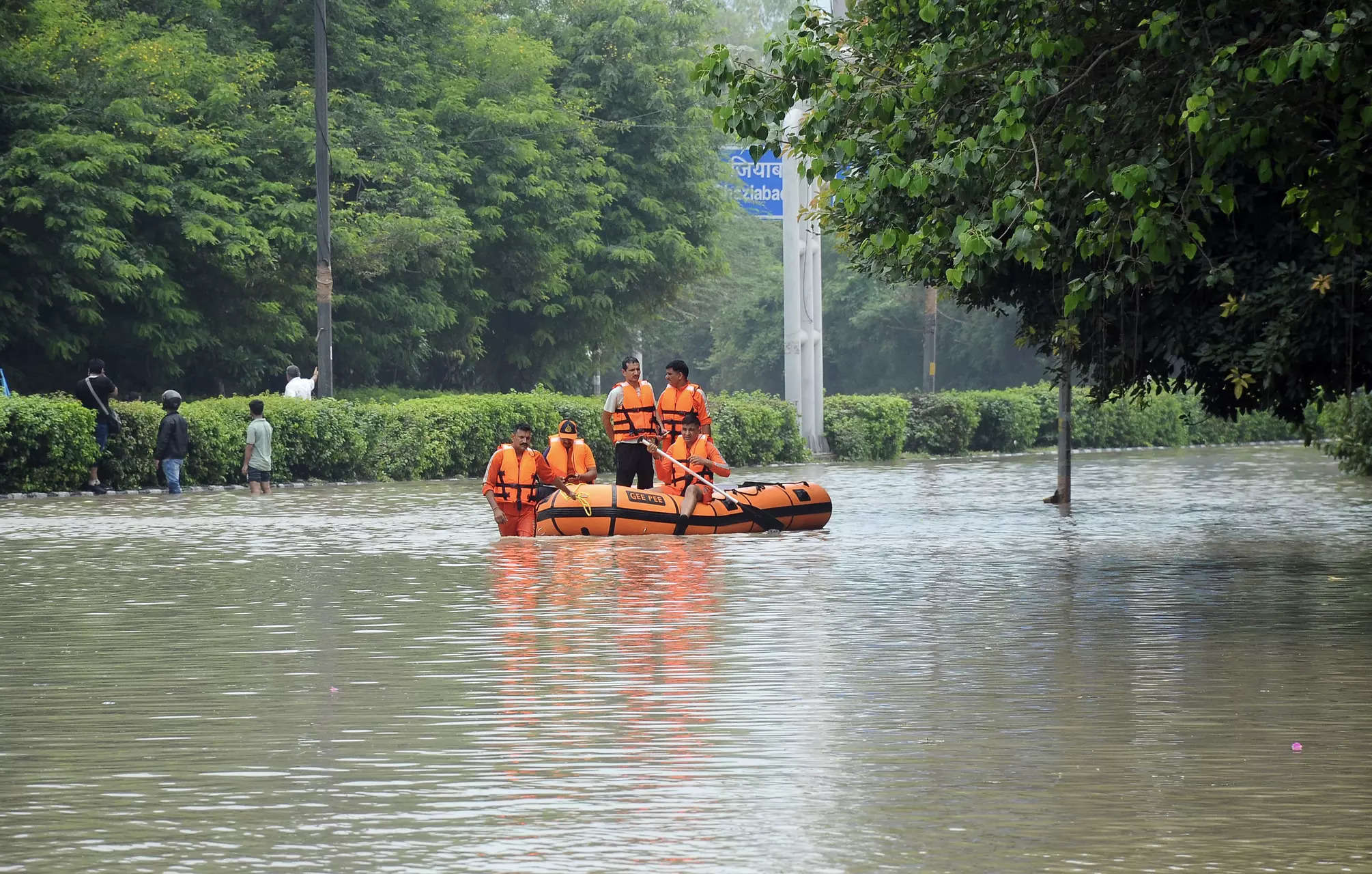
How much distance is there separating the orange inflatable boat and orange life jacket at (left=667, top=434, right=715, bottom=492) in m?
0.37

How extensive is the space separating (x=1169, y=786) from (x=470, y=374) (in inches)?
1964

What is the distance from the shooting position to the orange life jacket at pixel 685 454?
2270cm

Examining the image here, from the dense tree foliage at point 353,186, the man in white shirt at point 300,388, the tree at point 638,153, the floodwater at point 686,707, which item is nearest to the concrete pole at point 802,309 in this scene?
the dense tree foliage at point 353,186

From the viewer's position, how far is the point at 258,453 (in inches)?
1258

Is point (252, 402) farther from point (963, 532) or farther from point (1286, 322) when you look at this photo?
point (1286, 322)

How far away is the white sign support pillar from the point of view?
4381 cm

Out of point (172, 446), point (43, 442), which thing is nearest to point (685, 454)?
point (172, 446)

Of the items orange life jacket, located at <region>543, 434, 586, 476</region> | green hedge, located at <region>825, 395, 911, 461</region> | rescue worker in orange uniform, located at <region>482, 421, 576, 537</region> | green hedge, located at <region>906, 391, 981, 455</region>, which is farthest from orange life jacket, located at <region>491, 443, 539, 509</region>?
green hedge, located at <region>906, 391, 981, 455</region>

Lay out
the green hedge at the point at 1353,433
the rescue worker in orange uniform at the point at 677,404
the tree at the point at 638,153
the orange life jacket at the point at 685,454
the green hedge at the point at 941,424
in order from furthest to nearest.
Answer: the tree at the point at 638,153 < the green hedge at the point at 941,424 < the green hedge at the point at 1353,433 < the rescue worker in orange uniform at the point at 677,404 < the orange life jacket at the point at 685,454

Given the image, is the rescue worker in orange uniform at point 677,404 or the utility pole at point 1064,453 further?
the utility pole at point 1064,453

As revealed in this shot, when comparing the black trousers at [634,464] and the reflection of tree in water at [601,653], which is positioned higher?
the black trousers at [634,464]

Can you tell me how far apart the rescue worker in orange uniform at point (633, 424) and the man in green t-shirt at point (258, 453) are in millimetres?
9354

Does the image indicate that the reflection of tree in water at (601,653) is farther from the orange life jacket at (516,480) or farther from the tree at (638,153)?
the tree at (638,153)

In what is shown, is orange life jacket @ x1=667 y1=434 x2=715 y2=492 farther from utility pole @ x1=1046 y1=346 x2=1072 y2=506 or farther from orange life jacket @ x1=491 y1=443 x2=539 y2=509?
utility pole @ x1=1046 y1=346 x2=1072 y2=506
